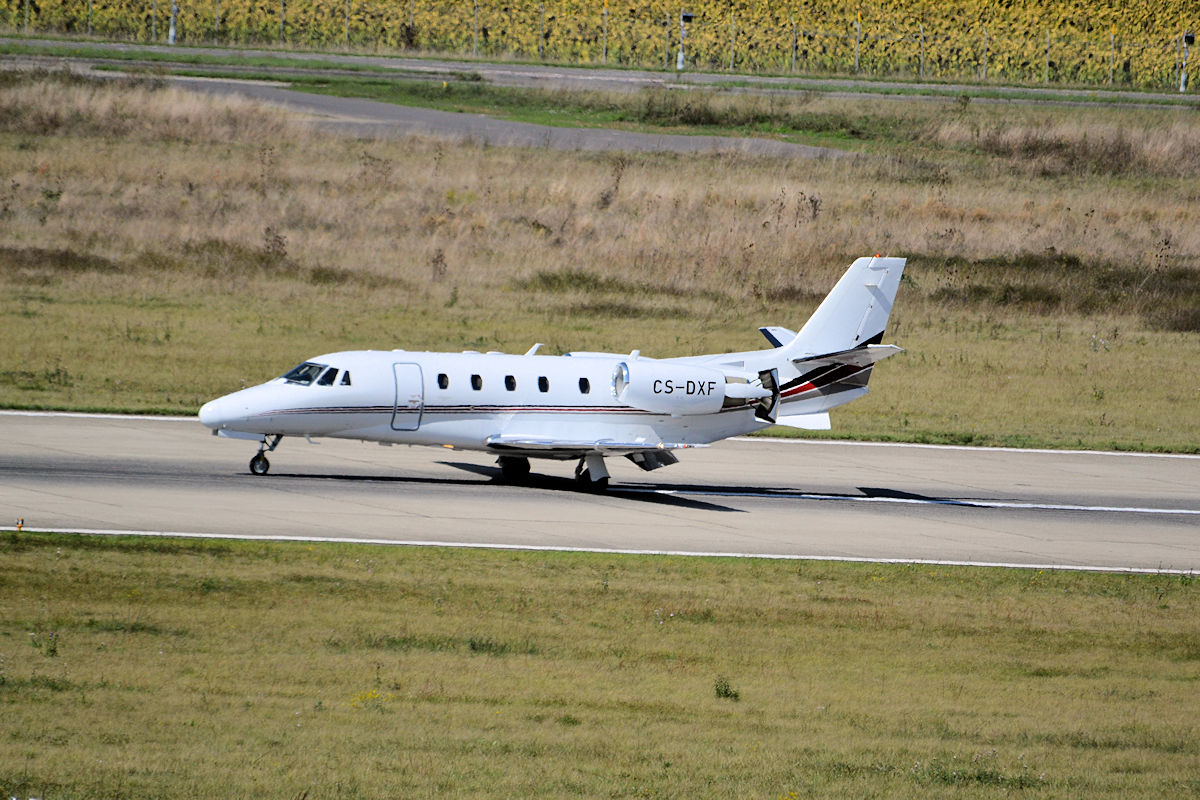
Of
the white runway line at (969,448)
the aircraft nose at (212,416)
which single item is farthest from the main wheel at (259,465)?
the white runway line at (969,448)

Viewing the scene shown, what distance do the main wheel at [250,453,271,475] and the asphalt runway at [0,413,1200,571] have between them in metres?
0.28

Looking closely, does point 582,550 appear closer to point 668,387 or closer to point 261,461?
point 668,387

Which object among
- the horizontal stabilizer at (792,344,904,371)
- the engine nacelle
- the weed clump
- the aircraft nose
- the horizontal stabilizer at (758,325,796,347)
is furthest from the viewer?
the horizontal stabilizer at (758,325,796,347)

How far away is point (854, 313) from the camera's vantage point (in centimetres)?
3331

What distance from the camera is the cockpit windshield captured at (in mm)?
29297

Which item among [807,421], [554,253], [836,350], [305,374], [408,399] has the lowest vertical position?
[807,421]

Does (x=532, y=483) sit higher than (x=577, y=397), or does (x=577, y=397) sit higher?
(x=577, y=397)

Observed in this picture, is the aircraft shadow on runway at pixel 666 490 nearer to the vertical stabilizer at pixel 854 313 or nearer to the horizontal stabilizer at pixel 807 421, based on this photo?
the horizontal stabilizer at pixel 807 421

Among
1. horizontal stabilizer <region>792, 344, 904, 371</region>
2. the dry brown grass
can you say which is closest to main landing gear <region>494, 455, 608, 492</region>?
horizontal stabilizer <region>792, 344, 904, 371</region>

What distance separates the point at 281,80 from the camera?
7056 centimetres

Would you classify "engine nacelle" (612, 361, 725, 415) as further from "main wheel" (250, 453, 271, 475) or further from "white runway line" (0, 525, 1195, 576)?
"main wheel" (250, 453, 271, 475)

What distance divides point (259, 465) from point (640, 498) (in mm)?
8165

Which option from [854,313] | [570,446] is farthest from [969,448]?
[570,446]

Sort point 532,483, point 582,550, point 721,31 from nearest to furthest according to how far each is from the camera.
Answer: point 582,550 < point 532,483 < point 721,31
